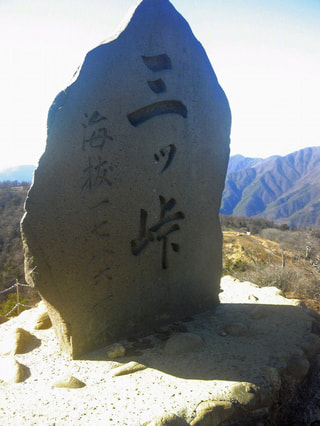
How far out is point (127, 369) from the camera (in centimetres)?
296

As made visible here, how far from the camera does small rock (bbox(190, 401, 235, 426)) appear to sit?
2.39m

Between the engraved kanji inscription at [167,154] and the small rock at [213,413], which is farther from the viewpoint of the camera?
the engraved kanji inscription at [167,154]

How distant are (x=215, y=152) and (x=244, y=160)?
404 ft

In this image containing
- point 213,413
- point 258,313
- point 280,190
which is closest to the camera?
point 213,413

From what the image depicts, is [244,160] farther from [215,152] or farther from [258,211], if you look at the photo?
[215,152]

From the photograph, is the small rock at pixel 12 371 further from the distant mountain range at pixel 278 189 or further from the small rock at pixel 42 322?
the distant mountain range at pixel 278 189

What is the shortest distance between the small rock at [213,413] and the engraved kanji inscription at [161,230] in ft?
5.35

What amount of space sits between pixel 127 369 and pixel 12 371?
1.03 meters

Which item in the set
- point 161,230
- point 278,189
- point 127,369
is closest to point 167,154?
Result: point 161,230

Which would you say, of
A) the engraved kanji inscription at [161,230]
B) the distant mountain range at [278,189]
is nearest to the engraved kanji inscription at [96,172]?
the engraved kanji inscription at [161,230]

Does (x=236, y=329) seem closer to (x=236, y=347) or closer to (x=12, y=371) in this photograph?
(x=236, y=347)

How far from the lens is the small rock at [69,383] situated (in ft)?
8.96

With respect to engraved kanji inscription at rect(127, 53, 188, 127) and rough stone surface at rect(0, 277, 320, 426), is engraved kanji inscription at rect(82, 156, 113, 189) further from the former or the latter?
rough stone surface at rect(0, 277, 320, 426)

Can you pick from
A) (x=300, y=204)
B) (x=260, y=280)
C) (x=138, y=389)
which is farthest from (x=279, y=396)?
(x=300, y=204)
